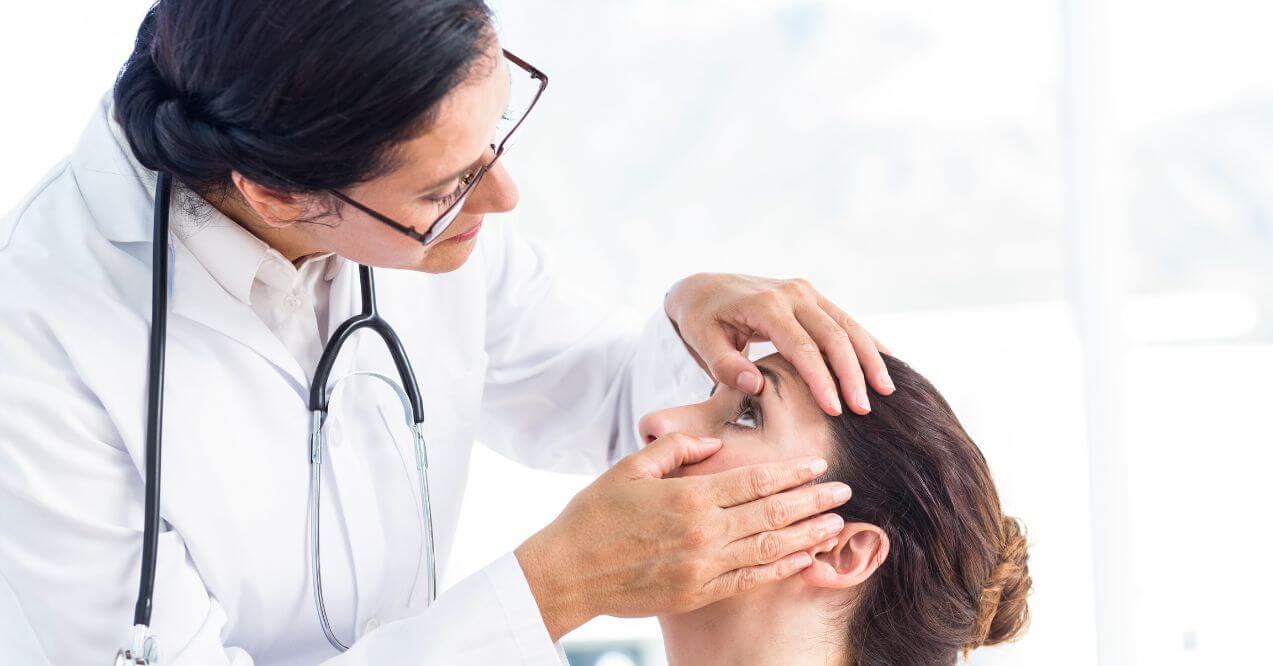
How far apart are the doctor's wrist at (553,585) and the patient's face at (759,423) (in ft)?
0.82

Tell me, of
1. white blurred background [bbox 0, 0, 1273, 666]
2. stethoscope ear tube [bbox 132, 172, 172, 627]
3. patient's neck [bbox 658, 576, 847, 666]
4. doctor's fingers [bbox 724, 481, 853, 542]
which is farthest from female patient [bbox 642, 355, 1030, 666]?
white blurred background [bbox 0, 0, 1273, 666]

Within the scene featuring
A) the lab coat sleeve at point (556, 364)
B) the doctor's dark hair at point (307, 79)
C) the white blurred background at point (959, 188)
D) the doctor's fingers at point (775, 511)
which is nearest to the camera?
the doctor's dark hair at point (307, 79)

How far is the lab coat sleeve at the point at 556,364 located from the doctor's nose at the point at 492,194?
1.44ft

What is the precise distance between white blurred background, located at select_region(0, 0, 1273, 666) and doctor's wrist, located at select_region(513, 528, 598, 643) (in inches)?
47.8

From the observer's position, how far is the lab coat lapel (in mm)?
1220

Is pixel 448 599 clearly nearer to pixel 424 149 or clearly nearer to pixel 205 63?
pixel 424 149

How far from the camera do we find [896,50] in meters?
2.85

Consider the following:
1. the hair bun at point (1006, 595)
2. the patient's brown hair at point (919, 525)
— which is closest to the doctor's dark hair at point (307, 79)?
the patient's brown hair at point (919, 525)

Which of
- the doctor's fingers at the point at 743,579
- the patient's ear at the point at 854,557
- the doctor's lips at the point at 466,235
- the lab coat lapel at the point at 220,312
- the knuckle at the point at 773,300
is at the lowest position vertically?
the patient's ear at the point at 854,557

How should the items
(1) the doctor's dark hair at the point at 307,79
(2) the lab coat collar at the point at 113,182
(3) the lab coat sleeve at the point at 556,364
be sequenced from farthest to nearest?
(3) the lab coat sleeve at the point at 556,364 < (2) the lab coat collar at the point at 113,182 < (1) the doctor's dark hair at the point at 307,79

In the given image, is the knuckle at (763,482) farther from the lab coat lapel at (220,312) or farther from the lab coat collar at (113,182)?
the lab coat collar at (113,182)

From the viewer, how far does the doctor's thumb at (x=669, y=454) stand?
114 cm

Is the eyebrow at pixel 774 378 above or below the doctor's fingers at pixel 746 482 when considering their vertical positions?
above

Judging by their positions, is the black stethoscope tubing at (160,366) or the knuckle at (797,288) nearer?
the black stethoscope tubing at (160,366)
